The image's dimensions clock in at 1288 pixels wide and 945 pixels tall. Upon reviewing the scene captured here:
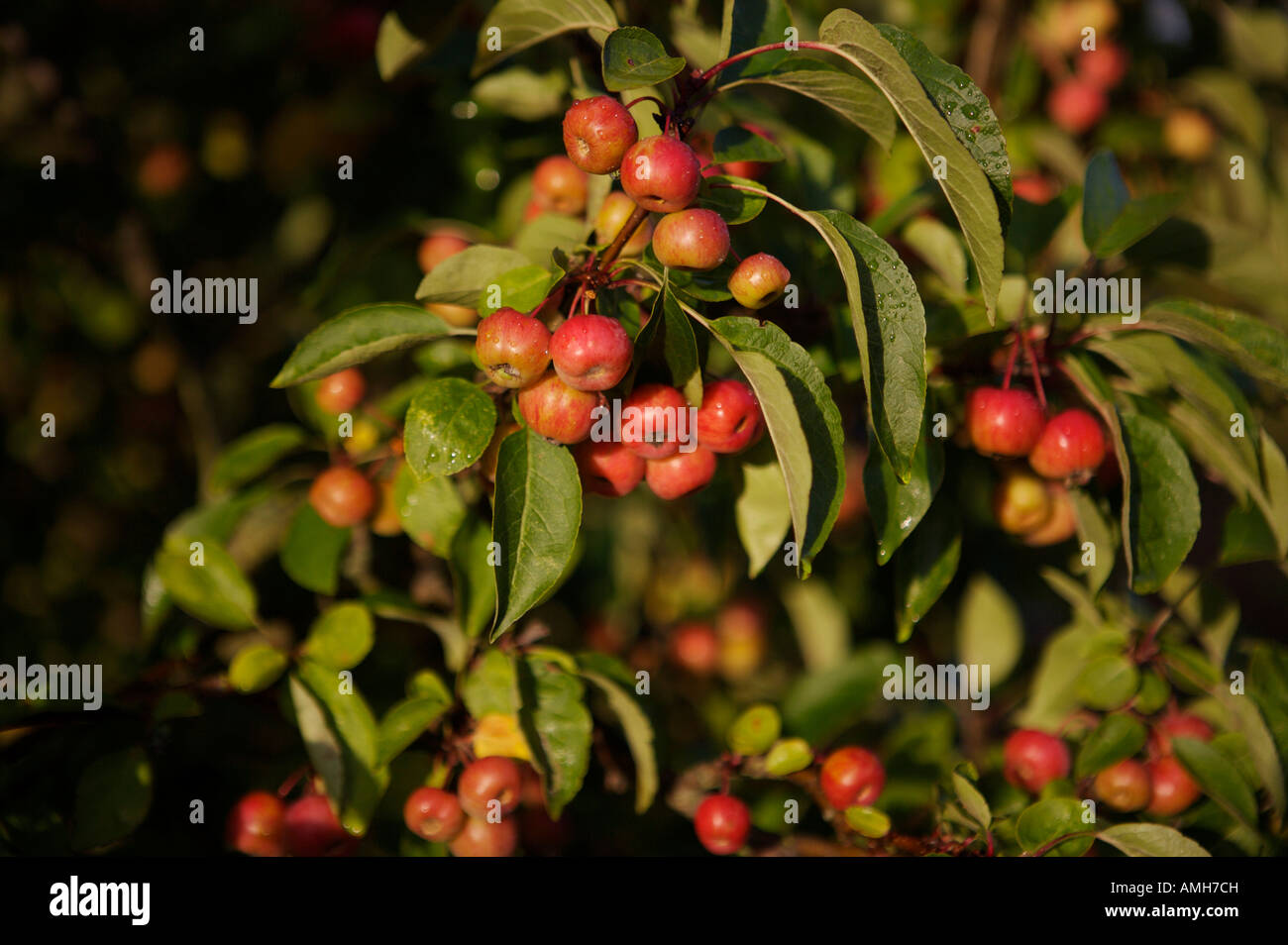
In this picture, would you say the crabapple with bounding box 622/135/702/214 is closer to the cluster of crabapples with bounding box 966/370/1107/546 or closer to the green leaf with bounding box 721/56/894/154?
the green leaf with bounding box 721/56/894/154

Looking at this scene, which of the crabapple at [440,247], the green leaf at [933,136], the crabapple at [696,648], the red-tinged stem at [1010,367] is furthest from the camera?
the crabapple at [696,648]

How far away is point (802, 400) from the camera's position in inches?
44.3

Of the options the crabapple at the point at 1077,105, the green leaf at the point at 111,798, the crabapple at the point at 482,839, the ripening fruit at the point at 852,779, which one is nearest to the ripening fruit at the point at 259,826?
the green leaf at the point at 111,798

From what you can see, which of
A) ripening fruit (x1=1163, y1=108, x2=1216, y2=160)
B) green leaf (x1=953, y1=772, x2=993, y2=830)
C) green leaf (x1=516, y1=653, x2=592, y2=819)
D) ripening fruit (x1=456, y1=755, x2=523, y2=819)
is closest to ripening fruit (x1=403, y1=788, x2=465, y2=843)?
ripening fruit (x1=456, y1=755, x2=523, y2=819)

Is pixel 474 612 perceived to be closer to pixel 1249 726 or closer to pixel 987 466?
pixel 987 466

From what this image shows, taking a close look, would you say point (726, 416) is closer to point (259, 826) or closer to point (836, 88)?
point (836, 88)

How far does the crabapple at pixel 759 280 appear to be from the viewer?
→ 1080mm

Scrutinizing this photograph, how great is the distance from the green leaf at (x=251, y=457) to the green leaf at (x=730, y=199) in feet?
2.78

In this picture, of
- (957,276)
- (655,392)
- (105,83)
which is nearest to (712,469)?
(655,392)

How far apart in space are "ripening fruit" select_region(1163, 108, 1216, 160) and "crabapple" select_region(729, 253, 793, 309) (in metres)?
1.84

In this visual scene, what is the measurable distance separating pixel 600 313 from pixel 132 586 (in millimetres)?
2023

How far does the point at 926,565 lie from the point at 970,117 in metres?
0.65

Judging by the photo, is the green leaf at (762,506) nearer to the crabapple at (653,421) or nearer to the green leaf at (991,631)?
the crabapple at (653,421)

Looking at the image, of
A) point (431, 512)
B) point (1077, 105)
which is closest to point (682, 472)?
point (431, 512)
